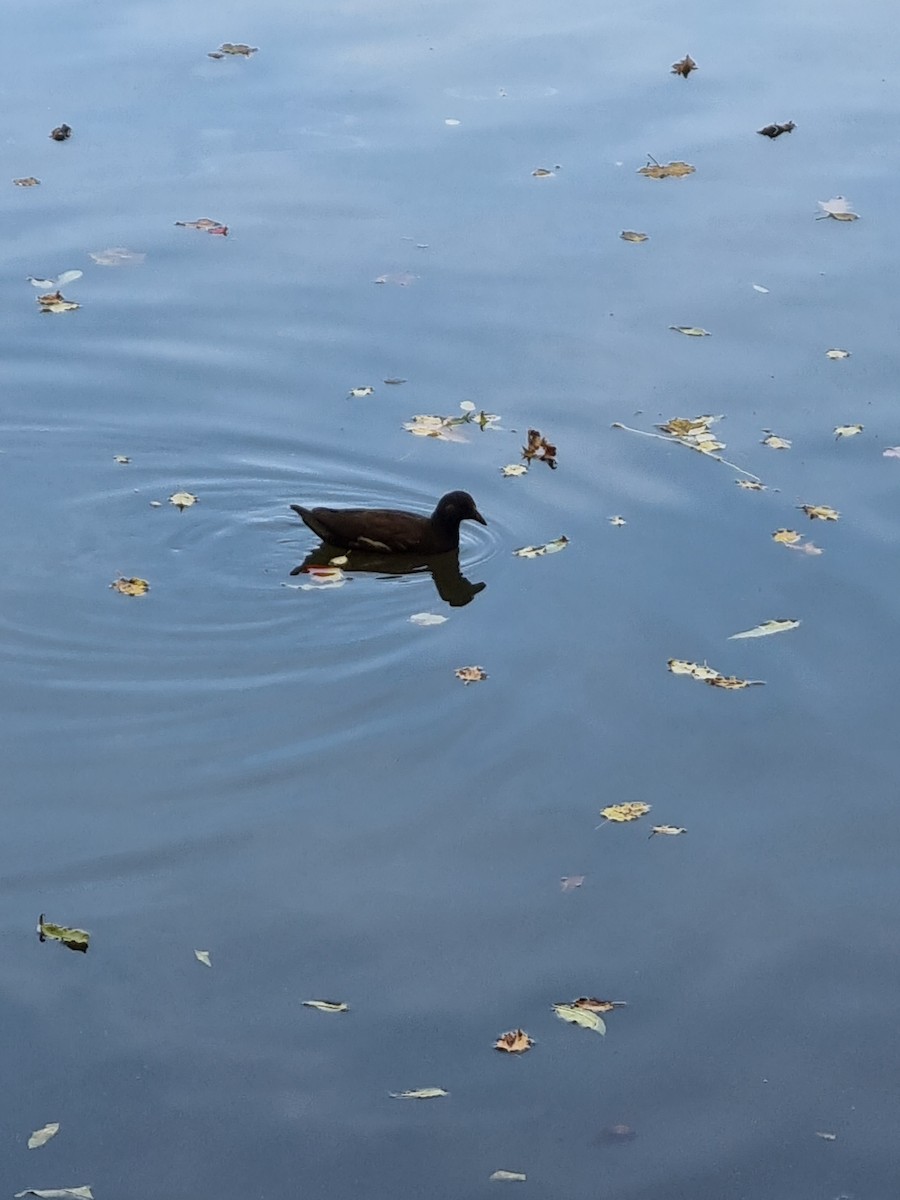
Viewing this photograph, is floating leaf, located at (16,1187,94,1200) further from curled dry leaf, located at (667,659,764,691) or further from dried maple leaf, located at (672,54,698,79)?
dried maple leaf, located at (672,54,698,79)

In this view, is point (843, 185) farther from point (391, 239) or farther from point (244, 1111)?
point (244, 1111)

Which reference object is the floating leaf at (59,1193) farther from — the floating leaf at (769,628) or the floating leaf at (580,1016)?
the floating leaf at (769,628)

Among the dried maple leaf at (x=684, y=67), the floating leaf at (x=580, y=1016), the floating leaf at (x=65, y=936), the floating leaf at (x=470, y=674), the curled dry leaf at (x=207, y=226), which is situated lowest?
the floating leaf at (x=580, y=1016)

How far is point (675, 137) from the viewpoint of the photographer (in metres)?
14.8

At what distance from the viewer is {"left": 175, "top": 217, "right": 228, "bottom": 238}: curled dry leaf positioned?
13.1 m

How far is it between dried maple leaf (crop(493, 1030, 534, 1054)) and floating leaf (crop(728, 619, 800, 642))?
3.04 metres

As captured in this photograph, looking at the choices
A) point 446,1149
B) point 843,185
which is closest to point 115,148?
point 843,185

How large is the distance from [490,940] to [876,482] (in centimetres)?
458

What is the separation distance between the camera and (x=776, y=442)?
10398mm

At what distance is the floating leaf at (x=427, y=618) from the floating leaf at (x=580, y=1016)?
10.1ft

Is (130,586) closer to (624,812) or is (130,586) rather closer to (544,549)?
(544,549)

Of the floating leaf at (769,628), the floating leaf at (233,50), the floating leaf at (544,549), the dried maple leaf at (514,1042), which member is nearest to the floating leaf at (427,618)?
the floating leaf at (544,549)

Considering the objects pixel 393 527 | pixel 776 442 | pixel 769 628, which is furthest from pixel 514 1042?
pixel 776 442

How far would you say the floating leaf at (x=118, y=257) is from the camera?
12493 mm
